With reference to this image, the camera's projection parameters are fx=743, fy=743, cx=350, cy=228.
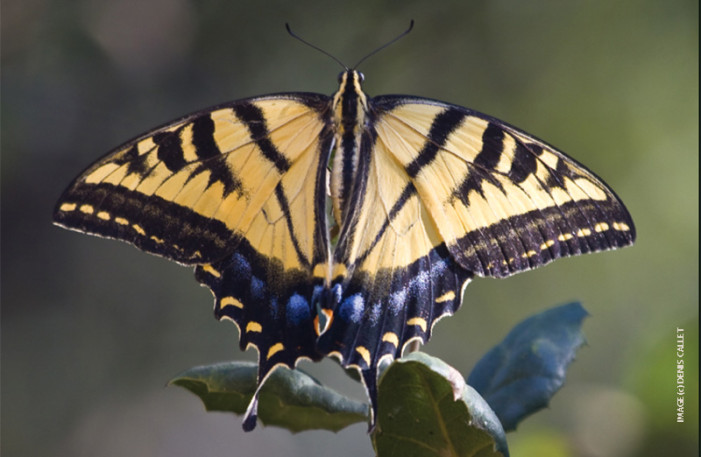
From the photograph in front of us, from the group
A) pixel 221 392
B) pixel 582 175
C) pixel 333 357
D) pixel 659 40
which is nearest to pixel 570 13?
pixel 659 40

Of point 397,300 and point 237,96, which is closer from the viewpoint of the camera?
point 397,300

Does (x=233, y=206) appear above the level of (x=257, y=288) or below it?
above

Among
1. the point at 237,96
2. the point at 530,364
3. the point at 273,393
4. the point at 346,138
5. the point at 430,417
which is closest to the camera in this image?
the point at 430,417

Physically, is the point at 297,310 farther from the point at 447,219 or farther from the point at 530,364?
the point at 530,364

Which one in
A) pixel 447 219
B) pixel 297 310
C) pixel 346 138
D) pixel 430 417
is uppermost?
pixel 346 138

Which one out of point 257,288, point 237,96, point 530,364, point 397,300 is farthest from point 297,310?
point 237,96

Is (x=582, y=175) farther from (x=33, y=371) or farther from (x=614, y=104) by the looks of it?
(x=33, y=371)

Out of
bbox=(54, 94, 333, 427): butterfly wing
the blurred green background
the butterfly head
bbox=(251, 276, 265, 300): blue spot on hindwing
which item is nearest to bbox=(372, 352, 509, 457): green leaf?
bbox=(54, 94, 333, 427): butterfly wing
